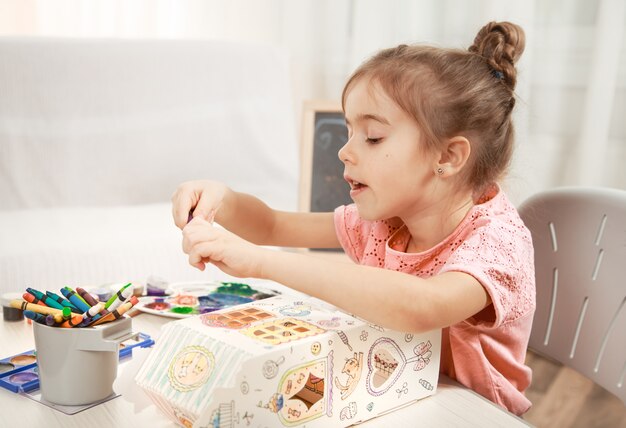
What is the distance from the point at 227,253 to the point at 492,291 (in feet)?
0.98

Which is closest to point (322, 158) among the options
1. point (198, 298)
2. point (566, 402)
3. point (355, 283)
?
point (566, 402)

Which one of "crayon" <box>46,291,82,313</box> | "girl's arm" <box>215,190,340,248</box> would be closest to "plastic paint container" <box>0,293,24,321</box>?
"crayon" <box>46,291,82,313</box>

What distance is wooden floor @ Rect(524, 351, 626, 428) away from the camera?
147 cm

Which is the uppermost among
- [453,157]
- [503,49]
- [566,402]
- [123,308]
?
[503,49]

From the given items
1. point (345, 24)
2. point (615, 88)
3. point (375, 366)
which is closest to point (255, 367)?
point (375, 366)

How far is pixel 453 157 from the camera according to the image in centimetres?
91

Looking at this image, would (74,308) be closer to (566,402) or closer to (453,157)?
(453,157)

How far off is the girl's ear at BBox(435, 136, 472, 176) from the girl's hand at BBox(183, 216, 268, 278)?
0.94 feet

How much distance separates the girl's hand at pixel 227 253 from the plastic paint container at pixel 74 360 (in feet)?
0.38

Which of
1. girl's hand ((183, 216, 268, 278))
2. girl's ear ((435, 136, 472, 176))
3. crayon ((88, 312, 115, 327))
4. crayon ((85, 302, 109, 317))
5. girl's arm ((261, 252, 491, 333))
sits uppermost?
girl's ear ((435, 136, 472, 176))

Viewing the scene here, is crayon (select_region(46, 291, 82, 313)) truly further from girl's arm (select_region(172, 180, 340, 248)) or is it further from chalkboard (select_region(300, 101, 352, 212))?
Answer: chalkboard (select_region(300, 101, 352, 212))

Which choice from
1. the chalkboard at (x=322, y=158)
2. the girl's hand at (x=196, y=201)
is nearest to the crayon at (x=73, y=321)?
the girl's hand at (x=196, y=201)

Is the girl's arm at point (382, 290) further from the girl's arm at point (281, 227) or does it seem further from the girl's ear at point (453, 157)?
the girl's arm at point (281, 227)

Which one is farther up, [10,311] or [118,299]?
[118,299]
